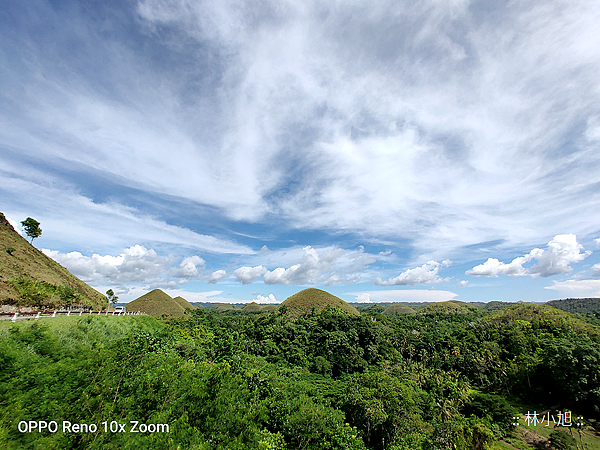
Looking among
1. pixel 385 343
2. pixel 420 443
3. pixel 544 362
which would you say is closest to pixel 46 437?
pixel 420 443

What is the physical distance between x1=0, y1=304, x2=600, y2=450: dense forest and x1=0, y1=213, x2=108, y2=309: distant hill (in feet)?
32.6

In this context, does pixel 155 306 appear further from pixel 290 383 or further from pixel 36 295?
pixel 290 383

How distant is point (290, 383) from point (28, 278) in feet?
160

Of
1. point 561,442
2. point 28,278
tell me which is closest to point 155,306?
point 28,278

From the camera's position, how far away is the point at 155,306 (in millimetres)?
100562

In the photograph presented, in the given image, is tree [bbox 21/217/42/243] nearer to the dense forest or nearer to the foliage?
the dense forest

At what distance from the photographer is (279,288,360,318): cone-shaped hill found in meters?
104

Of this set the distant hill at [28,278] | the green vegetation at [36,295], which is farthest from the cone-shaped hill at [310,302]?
the green vegetation at [36,295]

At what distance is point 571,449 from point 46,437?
47.7 metres

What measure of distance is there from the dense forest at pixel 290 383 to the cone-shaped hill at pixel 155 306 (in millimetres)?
38832

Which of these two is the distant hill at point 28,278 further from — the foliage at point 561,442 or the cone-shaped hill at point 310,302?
the foliage at point 561,442

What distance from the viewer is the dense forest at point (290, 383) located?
11023 mm

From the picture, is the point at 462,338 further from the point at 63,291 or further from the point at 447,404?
the point at 63,291

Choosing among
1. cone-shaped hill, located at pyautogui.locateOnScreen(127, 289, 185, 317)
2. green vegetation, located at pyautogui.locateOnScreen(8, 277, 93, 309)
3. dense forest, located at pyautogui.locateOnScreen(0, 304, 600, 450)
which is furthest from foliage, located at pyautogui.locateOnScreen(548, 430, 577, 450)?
cone-shaped hill, located at pyautogui.locateOnScreen(127, 289, 185, 317)
